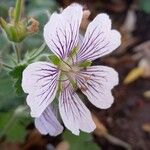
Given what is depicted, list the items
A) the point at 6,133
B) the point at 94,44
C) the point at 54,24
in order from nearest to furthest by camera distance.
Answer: the point at 54,24
the point at 94,44
the point at 6,133

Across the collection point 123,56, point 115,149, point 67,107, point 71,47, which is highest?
point 71,47

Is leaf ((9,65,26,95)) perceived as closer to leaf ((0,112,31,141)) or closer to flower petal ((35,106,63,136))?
flower petal ((35,106,63,136))

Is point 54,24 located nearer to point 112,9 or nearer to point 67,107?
point 67,107

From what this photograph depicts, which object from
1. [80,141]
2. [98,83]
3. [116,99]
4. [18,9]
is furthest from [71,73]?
[116,99]

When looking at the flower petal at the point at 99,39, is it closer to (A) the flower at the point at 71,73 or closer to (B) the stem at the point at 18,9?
(A) the flower at the point at 71,73

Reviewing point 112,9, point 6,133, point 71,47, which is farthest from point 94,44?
point 112,9

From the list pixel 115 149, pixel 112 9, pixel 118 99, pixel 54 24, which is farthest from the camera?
pixel 112 9

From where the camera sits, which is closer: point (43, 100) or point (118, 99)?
point (43, 100)
